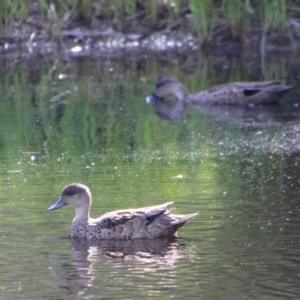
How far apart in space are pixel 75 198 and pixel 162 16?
16.2 m

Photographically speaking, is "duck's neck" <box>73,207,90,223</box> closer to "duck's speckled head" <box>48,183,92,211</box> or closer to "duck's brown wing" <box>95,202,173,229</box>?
"duck's speckled head" <box>48,183,92,211</box>

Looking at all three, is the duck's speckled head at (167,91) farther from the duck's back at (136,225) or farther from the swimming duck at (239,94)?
the duck's back at (136,225)

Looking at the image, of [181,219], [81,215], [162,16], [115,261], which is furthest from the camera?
[162,16]

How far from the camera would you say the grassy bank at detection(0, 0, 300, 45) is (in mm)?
25500

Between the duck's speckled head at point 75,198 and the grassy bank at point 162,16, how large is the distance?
45.0 ft

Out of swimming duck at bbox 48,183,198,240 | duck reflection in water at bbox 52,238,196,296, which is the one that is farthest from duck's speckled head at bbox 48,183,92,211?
duck reflection in water at bbox 52,238,196,296

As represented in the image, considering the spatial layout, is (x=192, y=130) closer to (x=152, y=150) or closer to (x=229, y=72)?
(x=152, y=150)

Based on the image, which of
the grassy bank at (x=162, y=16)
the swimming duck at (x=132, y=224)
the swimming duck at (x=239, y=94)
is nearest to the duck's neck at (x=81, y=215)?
the swimming duck at (x=132, y=224)

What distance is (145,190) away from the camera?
1279cm

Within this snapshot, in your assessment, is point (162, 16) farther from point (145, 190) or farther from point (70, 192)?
point (70, 192)

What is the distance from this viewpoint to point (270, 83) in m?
20.1

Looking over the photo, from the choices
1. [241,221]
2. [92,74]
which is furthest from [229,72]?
[241,221]

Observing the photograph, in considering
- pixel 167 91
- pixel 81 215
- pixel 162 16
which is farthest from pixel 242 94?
pixel 81 215

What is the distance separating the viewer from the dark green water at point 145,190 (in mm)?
9547
